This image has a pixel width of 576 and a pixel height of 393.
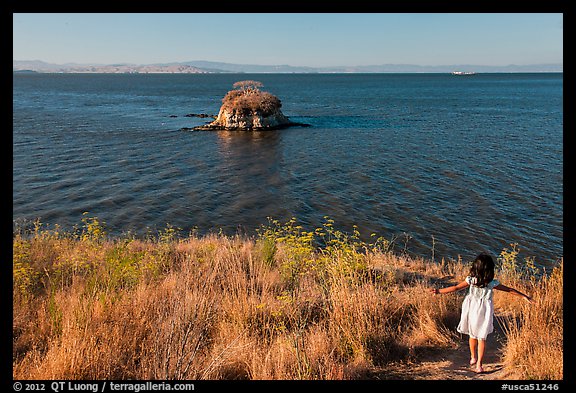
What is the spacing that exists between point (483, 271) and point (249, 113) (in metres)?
48.7

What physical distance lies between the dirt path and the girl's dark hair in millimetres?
1103

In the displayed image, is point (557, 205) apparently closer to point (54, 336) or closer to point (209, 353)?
point (209, 353)

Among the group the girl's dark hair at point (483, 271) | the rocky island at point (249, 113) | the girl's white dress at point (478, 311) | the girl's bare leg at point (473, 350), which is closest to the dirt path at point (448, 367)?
the girl's bare leg at point (473, 350)

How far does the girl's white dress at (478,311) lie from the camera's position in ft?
18.6

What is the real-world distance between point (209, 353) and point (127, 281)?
2714 mm

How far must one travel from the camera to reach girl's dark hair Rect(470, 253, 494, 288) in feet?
18.6

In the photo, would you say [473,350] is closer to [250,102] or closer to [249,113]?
[249,113]

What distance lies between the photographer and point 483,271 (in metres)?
5.70

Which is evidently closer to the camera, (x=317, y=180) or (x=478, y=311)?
(x=478, y=311)

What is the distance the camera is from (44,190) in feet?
85.9

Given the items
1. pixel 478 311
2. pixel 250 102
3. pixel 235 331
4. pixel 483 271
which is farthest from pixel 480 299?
Answer: pixel 250 102

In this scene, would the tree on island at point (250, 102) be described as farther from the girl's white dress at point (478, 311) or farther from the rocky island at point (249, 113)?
the girl's white dress at point (478, 311)
